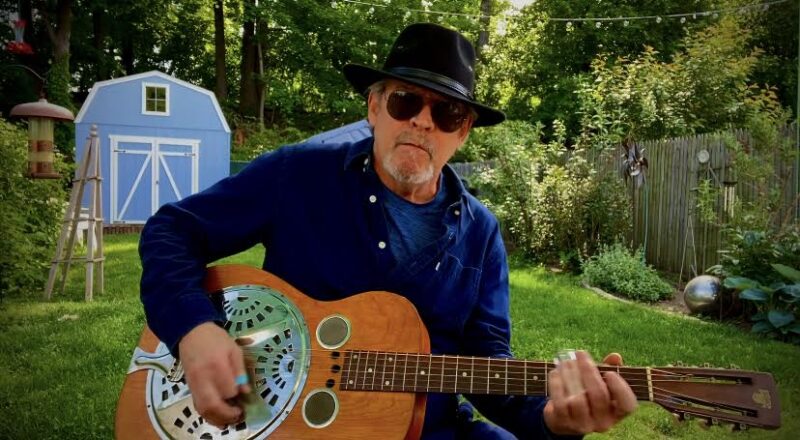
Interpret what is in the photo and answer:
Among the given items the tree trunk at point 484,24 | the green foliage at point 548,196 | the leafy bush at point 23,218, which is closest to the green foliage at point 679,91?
the green foliage at point 548,196

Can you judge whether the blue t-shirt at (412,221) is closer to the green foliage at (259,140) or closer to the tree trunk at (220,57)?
the green foliage at (259,140)

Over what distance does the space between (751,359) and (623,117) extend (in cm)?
312

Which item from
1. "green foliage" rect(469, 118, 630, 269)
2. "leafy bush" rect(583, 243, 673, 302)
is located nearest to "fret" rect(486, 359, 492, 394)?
"leafy bush" rect(583, 243, 673, 302)

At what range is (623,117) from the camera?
5289mm

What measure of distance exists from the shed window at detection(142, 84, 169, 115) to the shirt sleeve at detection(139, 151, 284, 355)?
1149mm

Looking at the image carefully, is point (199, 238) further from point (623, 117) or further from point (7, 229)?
point (623, 117)

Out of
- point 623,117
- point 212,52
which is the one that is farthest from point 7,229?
point 623,117

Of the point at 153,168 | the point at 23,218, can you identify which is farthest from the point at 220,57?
the point at 23,218

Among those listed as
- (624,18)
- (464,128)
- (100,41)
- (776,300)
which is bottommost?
(776,300)

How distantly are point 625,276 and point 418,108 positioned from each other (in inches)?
148

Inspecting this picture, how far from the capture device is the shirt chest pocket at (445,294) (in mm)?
1093

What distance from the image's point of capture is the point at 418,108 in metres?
1.15

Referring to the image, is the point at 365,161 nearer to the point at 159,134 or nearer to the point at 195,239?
the point at 195,239

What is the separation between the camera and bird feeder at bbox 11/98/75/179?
1764mm
